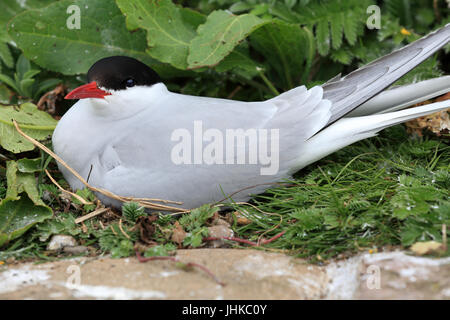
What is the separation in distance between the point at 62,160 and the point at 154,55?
81cm

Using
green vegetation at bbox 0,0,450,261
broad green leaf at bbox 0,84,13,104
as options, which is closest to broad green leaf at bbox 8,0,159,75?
green vegetation at bbox 0,0,450,261

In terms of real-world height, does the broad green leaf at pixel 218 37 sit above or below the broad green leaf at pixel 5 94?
above

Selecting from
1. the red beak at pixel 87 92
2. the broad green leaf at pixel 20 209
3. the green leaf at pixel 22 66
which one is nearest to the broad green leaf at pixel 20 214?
the broad green leaf at pixel 20 209

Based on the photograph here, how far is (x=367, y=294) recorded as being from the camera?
1.62m

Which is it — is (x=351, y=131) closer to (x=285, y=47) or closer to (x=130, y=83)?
(x=285, y=47)

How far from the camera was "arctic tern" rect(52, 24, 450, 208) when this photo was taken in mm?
2240

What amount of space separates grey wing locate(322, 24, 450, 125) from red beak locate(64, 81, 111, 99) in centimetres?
111

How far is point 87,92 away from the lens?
7.38ft

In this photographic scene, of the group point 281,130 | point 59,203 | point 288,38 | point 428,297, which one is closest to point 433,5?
point 288,38

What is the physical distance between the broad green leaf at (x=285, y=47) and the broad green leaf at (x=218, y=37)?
19 cm

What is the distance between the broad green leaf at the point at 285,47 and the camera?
2932 millimetres

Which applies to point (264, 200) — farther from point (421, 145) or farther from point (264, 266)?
point (421, 145)

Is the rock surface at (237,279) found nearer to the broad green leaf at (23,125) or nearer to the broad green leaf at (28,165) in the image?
the broad green leaf at (28,165)

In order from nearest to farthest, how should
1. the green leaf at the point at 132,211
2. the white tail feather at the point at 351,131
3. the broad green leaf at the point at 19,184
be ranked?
the green leaf at the point at 132,211 → the broad green leaf at the point at 19,184 → the white tail feather at the point at 351,131
